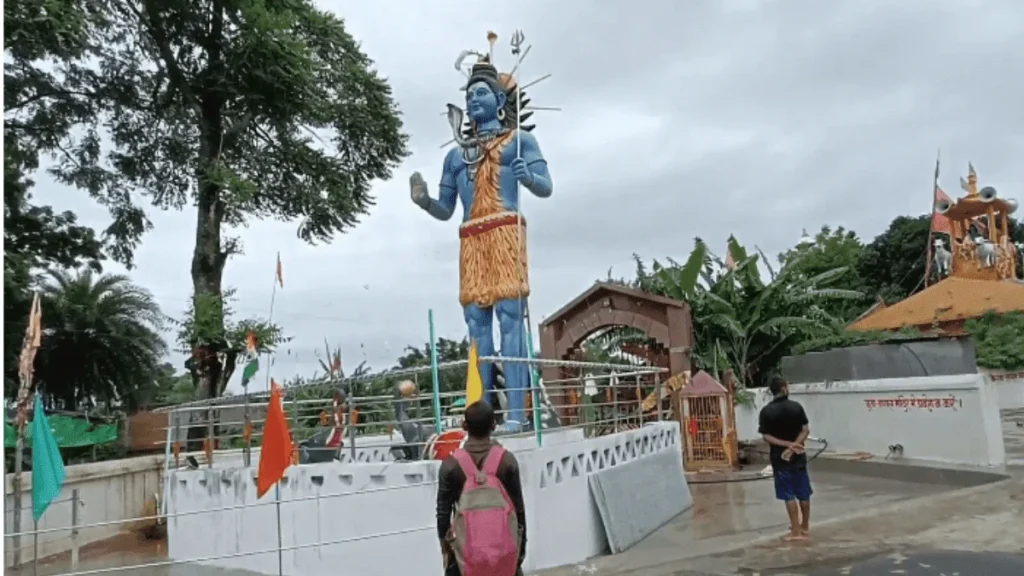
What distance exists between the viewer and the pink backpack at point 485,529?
11.3 feet

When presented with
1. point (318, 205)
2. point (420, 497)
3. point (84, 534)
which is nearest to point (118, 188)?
point (318, 205)

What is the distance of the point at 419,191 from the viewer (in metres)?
8.78

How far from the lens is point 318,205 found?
1706 cm

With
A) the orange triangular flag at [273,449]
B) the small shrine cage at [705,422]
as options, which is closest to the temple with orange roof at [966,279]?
the small shrine cage at [705,422]

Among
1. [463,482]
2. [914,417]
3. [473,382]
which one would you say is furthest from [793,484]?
[914,417]

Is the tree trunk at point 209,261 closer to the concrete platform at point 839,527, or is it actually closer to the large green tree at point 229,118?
the large green tree at point 229,118

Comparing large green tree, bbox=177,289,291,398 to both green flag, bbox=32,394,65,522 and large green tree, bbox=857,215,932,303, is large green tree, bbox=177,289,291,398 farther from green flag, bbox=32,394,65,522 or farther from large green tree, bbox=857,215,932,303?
large green tree, bbox=857,215,932,303

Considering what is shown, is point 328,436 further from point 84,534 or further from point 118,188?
point 118,188

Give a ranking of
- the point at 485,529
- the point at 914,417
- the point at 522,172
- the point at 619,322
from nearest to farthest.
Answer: the point at 485,529 < the point at 522,172 < the point at 914,417 < the point at 619,322

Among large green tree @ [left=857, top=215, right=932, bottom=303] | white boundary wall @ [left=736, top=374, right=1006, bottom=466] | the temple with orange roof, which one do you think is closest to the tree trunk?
white boundary wall @ [left=736, top=374, right=1006, bottom=466]

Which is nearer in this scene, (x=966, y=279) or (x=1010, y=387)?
(x=1010, y=387)

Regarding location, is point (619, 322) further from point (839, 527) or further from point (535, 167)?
point (839, 527)

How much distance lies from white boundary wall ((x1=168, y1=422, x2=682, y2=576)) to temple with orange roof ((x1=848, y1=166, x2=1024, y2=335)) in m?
13.0

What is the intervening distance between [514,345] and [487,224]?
1.26 meters
